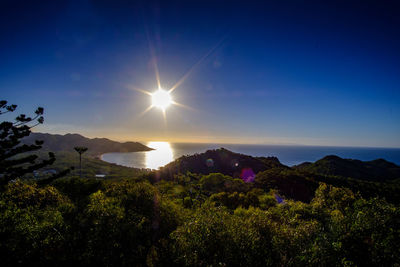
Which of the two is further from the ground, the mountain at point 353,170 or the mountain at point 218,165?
the mountain at point 218,165

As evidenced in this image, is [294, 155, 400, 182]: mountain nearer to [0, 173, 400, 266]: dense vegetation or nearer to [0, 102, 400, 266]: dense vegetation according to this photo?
[0, 173, 400, 266]: dense vegetation

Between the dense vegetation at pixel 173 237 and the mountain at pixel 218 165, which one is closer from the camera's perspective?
the dense vegetation at pixel 173 237

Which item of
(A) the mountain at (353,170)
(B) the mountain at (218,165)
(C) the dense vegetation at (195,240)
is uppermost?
(C) the dense vegetation at (195,240)

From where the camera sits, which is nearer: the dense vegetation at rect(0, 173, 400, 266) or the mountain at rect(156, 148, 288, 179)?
the dense vegetation at rect(0, 173, 400, 266)

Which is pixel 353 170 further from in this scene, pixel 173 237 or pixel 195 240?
pixel 173 237

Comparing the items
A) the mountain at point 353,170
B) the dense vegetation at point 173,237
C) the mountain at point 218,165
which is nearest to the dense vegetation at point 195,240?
the dense vegetation at point 173,237

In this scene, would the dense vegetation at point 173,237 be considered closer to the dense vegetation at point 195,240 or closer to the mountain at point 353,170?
the dense vegetation at point 195,240

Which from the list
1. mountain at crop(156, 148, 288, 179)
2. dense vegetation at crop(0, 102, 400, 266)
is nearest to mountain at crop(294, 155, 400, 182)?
mountain at crop(156, 148, 288, 179)

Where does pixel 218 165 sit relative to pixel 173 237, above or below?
below

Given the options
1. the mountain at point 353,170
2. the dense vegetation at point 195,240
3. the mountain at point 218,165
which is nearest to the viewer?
the dense vegetation at point 195,240

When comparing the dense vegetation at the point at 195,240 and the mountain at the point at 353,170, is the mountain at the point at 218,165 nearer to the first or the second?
the mountain at the point at 353,170

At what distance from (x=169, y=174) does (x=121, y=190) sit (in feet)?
230

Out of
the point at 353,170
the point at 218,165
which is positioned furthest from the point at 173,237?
the point at 353,170

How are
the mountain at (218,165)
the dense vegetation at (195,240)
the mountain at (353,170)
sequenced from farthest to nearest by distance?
the mountain at (353,170) < the mountain at (218,165) < the dense vegetation at (195,240)
